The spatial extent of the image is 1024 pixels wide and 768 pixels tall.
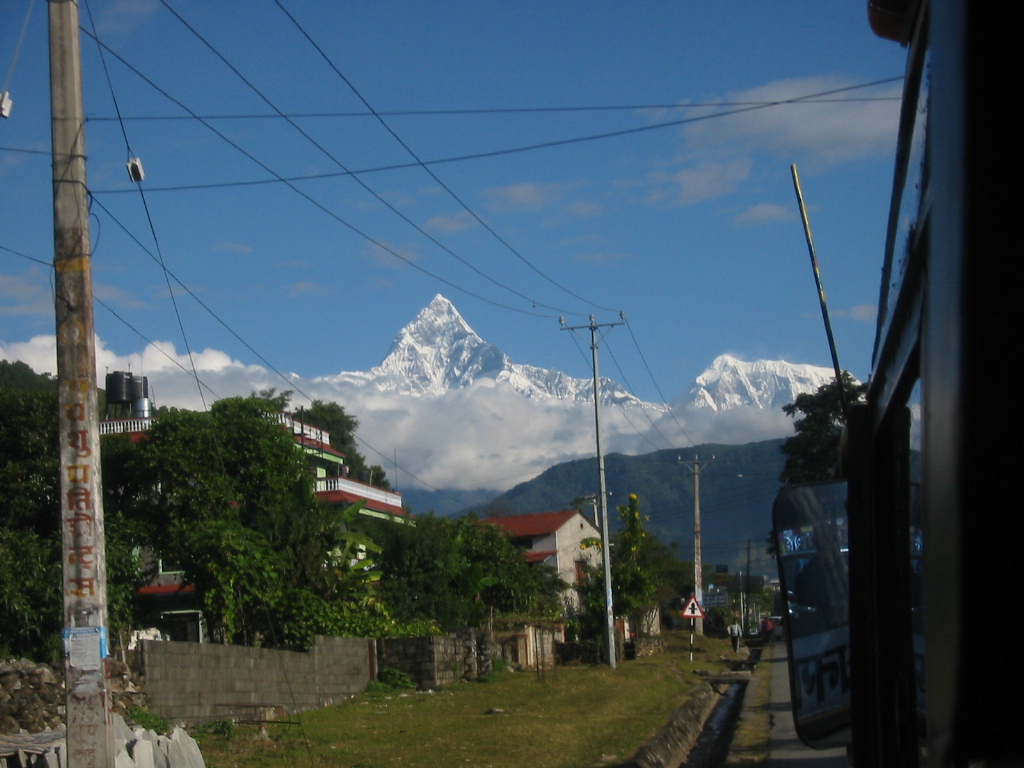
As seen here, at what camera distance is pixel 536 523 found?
67.1 metres

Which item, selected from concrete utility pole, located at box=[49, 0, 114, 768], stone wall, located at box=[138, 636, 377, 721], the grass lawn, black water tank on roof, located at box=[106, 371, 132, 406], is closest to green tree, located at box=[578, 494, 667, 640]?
the grass lawn

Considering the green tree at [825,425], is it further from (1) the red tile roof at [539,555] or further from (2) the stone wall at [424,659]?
(1) the red tile roof at [539,555]

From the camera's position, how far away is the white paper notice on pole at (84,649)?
8.27 metres

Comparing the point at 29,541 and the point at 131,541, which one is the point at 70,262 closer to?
the point at 29,541

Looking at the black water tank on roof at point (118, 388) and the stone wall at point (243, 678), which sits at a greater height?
the black water tank on roof at point (118, 388)

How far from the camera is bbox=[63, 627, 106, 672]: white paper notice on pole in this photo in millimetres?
8273

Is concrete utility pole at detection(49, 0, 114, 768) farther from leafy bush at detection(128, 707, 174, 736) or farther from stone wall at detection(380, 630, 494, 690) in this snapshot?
stone wall at detection(380, 630, 494, 690)

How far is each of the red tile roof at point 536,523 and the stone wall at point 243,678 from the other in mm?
41292

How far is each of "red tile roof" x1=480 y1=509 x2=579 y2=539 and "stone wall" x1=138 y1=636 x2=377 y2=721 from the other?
41292mm

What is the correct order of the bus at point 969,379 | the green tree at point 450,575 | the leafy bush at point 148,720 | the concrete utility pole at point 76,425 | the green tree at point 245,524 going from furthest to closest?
the green tree at point 450,575, the green tree at point 245,524, the leafy bush at point 148,720, the concrete utility pole at point 76,425, the bus at point 969,379

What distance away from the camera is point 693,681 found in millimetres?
30672

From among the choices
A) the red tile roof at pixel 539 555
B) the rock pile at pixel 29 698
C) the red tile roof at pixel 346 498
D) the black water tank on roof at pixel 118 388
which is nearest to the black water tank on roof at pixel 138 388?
the black water tank on roof at pixel 118 388

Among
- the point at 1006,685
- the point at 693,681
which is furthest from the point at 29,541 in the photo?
the point at 1006,685

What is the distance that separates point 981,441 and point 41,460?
2477 centimetres
